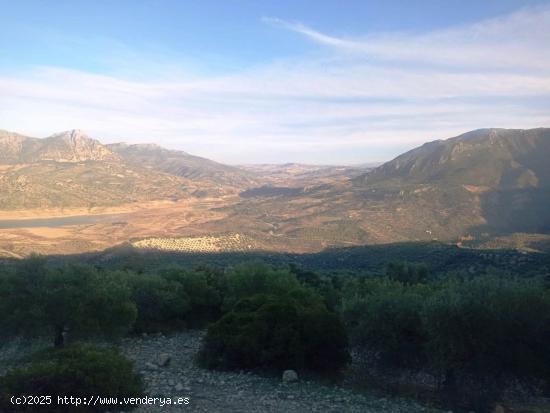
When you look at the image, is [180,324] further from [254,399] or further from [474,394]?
[474,394]

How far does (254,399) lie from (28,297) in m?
12.1

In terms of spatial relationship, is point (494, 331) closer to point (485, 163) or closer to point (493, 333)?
point (493, 333)

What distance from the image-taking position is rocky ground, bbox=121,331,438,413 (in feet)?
46.6

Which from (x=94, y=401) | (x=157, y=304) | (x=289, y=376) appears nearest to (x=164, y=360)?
(x=289, y=376)

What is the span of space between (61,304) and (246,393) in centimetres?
1000

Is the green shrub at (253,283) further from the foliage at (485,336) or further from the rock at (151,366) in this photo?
the foliage at (485,336)

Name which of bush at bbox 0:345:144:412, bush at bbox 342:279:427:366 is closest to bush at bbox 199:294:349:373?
bush at bbox 342:279:427:366

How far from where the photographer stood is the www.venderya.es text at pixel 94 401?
1191cm

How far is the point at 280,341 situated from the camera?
17797mm

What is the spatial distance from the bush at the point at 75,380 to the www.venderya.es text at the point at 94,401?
0.07 metres

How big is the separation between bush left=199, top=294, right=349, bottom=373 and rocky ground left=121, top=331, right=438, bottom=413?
0.69 m

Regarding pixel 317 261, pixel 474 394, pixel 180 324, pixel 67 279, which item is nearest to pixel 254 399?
pixel 474 394

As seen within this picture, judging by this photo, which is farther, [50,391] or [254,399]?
[254,399]

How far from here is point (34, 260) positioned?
75.5 ft
